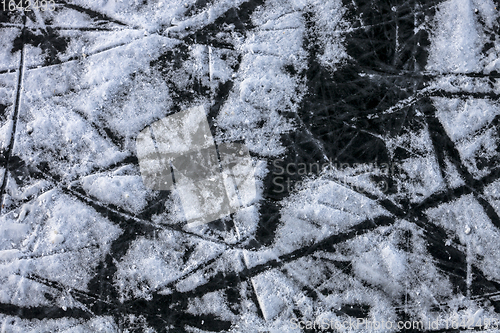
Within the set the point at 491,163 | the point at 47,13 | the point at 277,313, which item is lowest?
the point at 277,313

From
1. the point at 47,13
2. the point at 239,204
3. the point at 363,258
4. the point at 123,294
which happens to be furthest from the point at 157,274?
the point at 47,13

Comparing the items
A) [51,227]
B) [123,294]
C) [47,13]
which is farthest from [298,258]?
[47,13]

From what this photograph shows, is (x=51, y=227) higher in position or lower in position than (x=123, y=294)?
higher

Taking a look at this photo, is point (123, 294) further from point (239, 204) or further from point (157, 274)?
point (239, 204)

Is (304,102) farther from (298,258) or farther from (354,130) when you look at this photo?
(298,258)

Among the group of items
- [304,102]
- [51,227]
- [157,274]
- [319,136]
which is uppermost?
[304,102]

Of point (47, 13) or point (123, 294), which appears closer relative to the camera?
point (123, 294)
